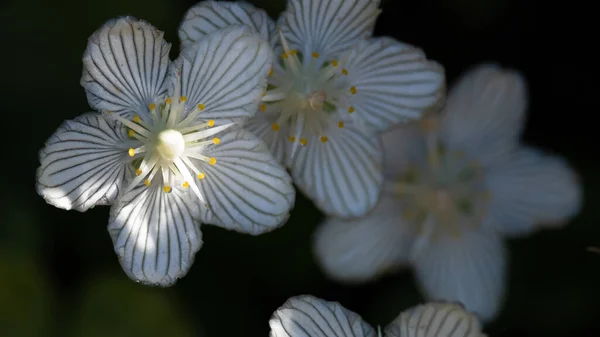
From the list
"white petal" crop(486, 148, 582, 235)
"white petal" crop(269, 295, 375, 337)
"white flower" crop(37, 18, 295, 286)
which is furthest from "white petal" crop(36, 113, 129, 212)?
"white petal" crop(486, 148, 582, 235)

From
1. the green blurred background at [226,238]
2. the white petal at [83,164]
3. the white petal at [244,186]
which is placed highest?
the white petal at [83,164]

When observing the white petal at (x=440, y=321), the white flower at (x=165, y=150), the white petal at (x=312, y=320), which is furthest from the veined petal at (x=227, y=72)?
the white petal at (x=440, y=321)

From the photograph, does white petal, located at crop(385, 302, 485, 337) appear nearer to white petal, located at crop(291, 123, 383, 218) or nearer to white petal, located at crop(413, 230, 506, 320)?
white petal, located at crop(291, 123, 383, 218)

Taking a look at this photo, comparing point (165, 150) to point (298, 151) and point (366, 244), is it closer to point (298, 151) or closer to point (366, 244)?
point (298, 151)

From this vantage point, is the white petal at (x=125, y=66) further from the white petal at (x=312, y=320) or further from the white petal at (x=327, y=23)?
the white petal at (x=312, y=320)

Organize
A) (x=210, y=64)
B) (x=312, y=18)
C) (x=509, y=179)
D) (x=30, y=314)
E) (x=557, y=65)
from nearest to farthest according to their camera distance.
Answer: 1. (x=210, y=64)
2. (x=312, y=18)
3. (x=30, y=314)
4. (x=509, y=179)
5. (x=557, y=65)

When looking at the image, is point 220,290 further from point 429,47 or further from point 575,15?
point 575,15

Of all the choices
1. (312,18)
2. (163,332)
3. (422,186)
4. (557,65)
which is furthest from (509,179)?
(163,332)
